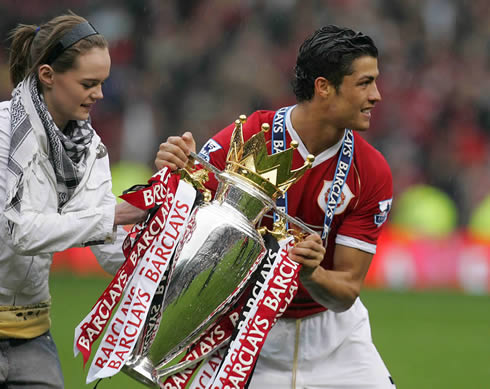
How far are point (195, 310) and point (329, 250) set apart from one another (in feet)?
3.23

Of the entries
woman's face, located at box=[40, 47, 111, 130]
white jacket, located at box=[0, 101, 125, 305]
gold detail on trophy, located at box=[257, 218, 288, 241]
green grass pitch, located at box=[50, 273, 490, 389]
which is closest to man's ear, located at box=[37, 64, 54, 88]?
woman's face, located at box=[40, 47, 111, 130]

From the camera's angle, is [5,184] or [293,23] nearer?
[5,184]

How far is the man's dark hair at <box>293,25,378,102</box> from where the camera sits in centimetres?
380

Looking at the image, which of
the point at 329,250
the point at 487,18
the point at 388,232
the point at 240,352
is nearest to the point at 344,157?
the point at 329,250

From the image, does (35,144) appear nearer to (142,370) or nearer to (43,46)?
(43,46)

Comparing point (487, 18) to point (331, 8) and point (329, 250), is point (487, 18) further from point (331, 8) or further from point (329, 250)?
point (329, 250)

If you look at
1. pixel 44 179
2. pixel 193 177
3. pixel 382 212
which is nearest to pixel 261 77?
pixel 382 212

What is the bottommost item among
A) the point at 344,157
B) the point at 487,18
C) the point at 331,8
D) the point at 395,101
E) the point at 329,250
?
the point at 329,250

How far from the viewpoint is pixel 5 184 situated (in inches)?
132

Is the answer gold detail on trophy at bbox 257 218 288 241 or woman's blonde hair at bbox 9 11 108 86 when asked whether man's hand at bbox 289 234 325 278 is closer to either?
gold detail on trophy at bbox 257 218 288 241

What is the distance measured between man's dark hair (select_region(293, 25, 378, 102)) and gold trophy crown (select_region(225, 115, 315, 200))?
1.96ft

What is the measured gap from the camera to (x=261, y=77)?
13969mm

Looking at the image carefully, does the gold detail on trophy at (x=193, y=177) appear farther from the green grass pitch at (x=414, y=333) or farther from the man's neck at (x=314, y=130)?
the green grass pitch at (x=414, y=333)

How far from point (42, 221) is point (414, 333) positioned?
22.1 feet
